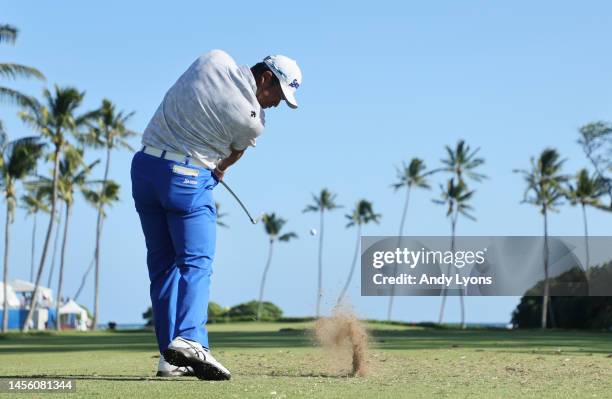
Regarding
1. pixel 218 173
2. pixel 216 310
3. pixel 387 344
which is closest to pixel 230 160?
pixel 218 173

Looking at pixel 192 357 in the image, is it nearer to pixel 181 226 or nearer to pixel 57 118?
pixel 181 226

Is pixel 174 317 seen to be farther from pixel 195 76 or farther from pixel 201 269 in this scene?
pixel 195 76

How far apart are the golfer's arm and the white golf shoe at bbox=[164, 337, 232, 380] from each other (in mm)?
1145

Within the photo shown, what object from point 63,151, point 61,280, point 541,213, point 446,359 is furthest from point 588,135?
point 446,359

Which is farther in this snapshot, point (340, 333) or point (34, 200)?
point (34, 200)

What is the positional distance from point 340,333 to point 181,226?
218 centimetres

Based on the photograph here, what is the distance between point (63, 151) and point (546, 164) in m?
41.6

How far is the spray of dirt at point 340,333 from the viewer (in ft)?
25.3

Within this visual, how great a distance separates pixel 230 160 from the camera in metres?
6.30

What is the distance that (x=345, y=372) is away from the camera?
7.62 m
